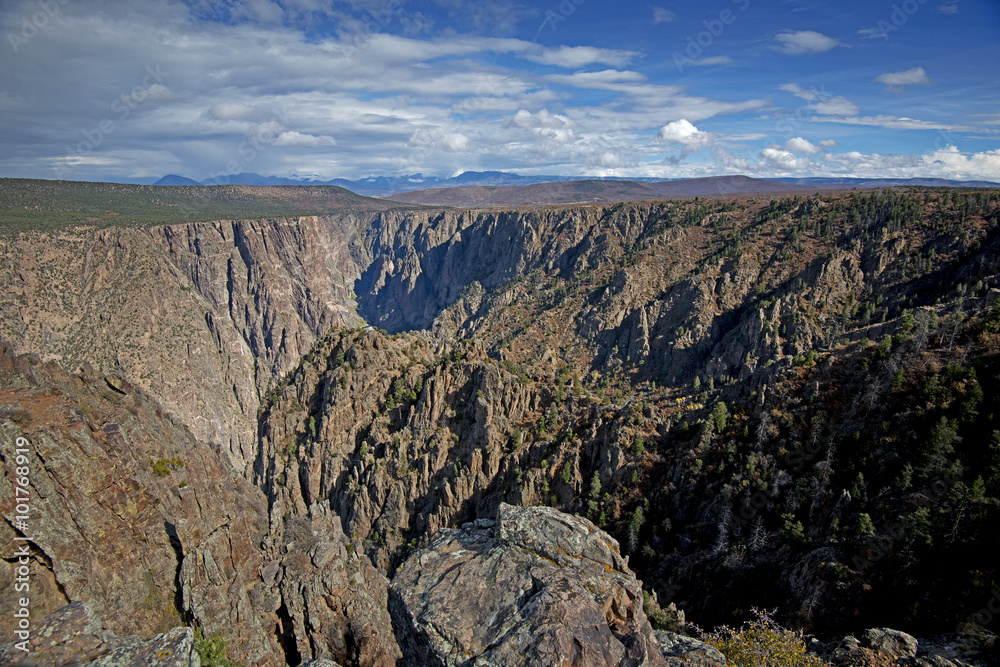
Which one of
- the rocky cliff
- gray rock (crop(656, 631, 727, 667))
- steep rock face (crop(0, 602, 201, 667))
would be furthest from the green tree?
steep rock face (crop(0, 602, 201, 667))

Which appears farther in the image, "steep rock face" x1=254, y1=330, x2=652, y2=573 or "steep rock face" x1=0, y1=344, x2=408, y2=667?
"steep rock face" x1=254, y1=330, x2=652, y2=573

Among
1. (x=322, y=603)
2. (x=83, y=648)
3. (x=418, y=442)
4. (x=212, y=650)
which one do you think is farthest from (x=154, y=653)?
(x=418, y=442)

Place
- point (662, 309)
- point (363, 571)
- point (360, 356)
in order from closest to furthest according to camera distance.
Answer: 1. point (363, 571)
2. point (360, 356)
3. point (662, 309)

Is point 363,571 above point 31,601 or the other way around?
the other way around

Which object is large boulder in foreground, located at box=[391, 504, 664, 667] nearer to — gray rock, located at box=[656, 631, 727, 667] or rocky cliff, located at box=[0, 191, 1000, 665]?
rocky cliff, located at box=[0, 191, 1000, 665]

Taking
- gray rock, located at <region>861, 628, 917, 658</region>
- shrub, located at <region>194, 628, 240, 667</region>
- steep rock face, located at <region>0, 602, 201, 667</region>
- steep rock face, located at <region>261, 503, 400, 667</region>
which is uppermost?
steep rock face, located at <region>0, 602, 201, 667</region>

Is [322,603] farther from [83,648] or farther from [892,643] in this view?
[892,643]

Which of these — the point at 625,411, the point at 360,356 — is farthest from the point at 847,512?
the point at 360,356

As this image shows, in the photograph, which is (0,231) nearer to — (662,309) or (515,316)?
(515,316)
